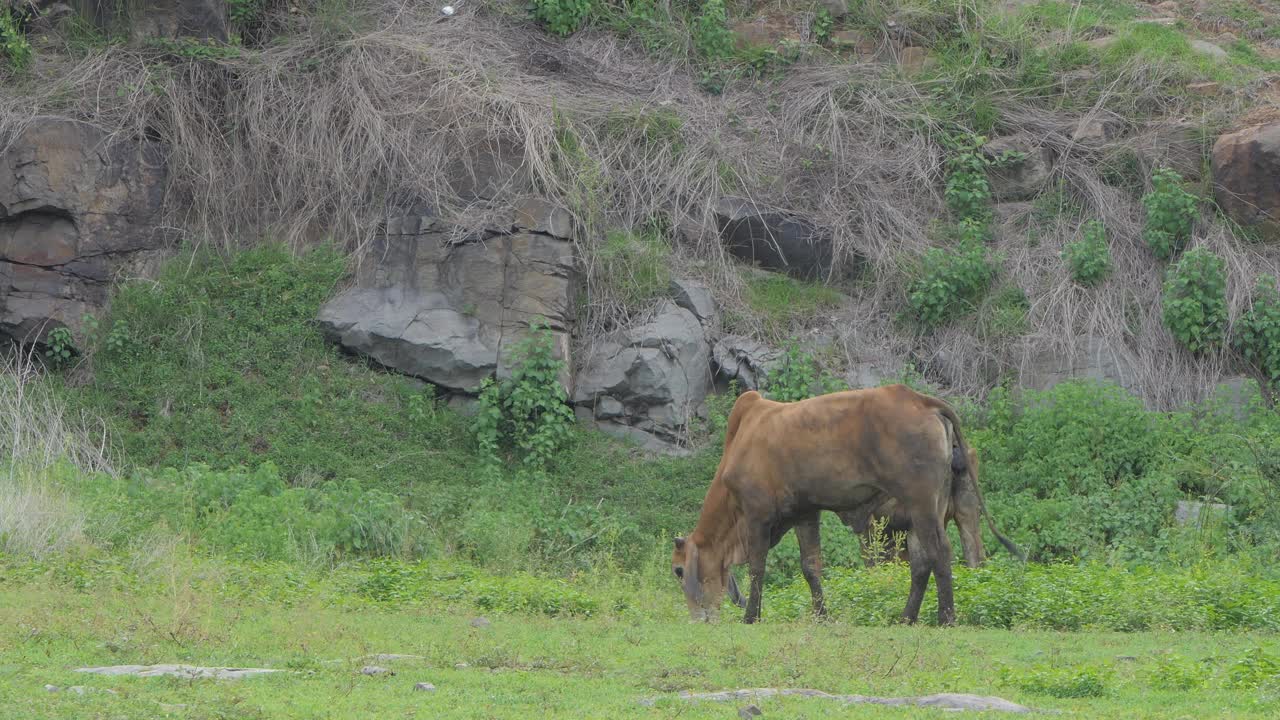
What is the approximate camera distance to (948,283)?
58.3ft

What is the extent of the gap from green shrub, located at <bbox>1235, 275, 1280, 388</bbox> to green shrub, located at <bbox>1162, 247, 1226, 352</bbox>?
26 cm

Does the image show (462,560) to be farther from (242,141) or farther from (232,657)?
(242,141)

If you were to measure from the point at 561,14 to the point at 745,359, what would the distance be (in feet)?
21.5

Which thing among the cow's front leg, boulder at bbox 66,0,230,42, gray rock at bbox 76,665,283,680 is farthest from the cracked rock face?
gray rock at bbox 76,665,283,680

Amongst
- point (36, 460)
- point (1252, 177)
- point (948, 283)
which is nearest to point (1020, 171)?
point (948, 283)

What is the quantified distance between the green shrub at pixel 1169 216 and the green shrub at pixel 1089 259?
63 centimetres

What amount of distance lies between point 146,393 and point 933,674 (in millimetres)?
11844

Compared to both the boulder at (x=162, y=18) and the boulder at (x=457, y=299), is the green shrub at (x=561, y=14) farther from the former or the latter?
the boulder at (x=162, y=18)

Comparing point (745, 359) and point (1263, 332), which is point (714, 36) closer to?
point (745, 359)

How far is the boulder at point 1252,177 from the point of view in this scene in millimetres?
17641

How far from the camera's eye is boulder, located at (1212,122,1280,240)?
1764cm

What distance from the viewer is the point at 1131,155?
19203 millimetres

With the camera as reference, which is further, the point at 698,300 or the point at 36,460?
the point at 698,300

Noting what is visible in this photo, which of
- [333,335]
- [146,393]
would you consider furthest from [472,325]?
[146,393]
